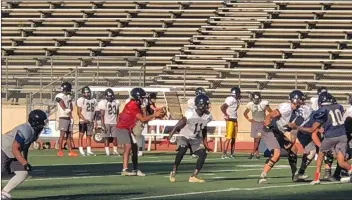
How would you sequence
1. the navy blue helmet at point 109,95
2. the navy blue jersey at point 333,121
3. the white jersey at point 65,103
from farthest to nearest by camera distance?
the navy blue helmet at point 109,95
the white jersey at point 65,103
the navy blue jersey at point 333,121

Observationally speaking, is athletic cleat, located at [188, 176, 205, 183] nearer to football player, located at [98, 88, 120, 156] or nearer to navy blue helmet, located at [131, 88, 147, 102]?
navy blue helmet, located at [131, 88, 147, 102]

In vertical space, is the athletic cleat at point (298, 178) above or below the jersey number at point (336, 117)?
below

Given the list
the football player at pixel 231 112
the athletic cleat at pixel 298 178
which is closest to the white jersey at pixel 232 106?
the football player at pixel 231 112

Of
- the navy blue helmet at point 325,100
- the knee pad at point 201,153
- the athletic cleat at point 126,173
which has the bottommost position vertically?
the athletic cleat at point 126,173

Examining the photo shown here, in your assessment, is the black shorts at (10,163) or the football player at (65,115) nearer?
the black shorts at (10,163)

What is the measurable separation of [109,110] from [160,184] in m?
10.2

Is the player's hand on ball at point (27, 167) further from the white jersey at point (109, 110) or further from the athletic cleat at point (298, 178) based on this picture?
the white jersey at point (109, 110)

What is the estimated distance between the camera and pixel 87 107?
2712cm

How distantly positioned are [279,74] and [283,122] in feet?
57.0

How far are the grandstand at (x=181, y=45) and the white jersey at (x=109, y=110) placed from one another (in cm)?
524

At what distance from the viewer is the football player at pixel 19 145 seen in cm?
1299

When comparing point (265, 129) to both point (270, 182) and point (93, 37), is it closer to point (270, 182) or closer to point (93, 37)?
point (270, 182)

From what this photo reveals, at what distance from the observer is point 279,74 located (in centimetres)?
3619

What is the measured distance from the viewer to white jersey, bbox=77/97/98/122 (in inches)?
1065
